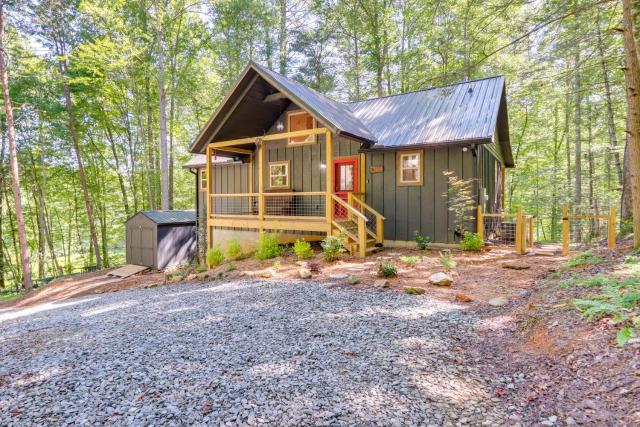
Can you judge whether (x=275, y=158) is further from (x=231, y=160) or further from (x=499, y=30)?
(x=499, y=30)

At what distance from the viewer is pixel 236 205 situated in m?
13.0

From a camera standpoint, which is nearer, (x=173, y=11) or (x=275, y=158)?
(x=275, y=158)

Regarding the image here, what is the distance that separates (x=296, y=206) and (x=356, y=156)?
2.55m

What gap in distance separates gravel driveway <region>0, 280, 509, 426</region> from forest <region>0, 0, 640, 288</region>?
441 inches

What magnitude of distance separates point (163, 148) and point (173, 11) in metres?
6.40

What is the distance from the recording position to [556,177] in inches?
696

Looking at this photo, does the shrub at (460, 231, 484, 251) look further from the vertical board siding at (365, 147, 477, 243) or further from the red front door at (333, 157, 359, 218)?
the red front door at (333, 157, 359, 218)

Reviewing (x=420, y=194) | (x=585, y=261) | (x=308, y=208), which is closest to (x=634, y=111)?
(x=585, y=261)

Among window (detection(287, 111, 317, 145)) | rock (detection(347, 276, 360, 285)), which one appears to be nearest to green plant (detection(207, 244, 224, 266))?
window (detection(287, 111, 317, 145))

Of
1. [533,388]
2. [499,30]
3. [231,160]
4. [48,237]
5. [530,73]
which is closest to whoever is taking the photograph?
[533,388]

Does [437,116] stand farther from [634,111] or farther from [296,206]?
[296,206]

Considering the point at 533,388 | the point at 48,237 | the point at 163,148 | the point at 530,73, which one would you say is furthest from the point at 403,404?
the point at 48,237

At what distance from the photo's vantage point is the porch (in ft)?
27.7

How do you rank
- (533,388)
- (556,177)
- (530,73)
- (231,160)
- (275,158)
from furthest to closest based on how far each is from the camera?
(556,177) → (231,160) → (275,158) → (530,73) → (533,388)
